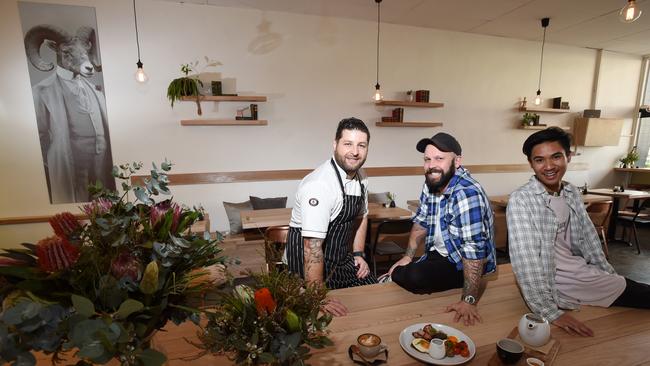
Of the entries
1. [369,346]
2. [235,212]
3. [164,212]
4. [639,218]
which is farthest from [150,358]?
[639,218]

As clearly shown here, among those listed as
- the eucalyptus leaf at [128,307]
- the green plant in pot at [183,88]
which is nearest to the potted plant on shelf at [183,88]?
the green plant in pot at [183,88]

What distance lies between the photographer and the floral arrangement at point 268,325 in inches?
28.1

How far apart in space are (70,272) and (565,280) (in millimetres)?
1986

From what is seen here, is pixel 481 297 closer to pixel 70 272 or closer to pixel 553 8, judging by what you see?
pixel 70 272

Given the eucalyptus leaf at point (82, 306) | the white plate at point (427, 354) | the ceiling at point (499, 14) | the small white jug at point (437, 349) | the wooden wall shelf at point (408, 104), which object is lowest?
the white plate at point (427, 354)

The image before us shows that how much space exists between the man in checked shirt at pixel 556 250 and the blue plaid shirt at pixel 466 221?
0.47ft

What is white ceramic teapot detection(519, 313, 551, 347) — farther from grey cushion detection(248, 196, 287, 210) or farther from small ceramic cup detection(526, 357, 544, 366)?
grey cushion detection(248, 196, 287, 210)

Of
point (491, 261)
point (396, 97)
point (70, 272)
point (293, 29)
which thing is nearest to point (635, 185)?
point (396, 97)

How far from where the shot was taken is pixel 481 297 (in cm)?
153

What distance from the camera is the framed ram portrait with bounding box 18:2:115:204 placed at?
3.56m

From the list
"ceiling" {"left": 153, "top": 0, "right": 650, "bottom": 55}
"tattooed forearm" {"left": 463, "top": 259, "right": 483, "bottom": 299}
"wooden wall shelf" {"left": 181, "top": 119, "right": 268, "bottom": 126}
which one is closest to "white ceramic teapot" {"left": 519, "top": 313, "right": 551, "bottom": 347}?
"tattooed forearm" {"left": 463, "top": 259, "right": 483, "bottom": 299}

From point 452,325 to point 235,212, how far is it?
11.1 ft

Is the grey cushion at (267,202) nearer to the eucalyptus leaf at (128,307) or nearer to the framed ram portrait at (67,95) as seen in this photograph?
the framed ram portrait at (67,95)

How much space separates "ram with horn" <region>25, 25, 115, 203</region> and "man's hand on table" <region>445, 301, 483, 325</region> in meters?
4.05
